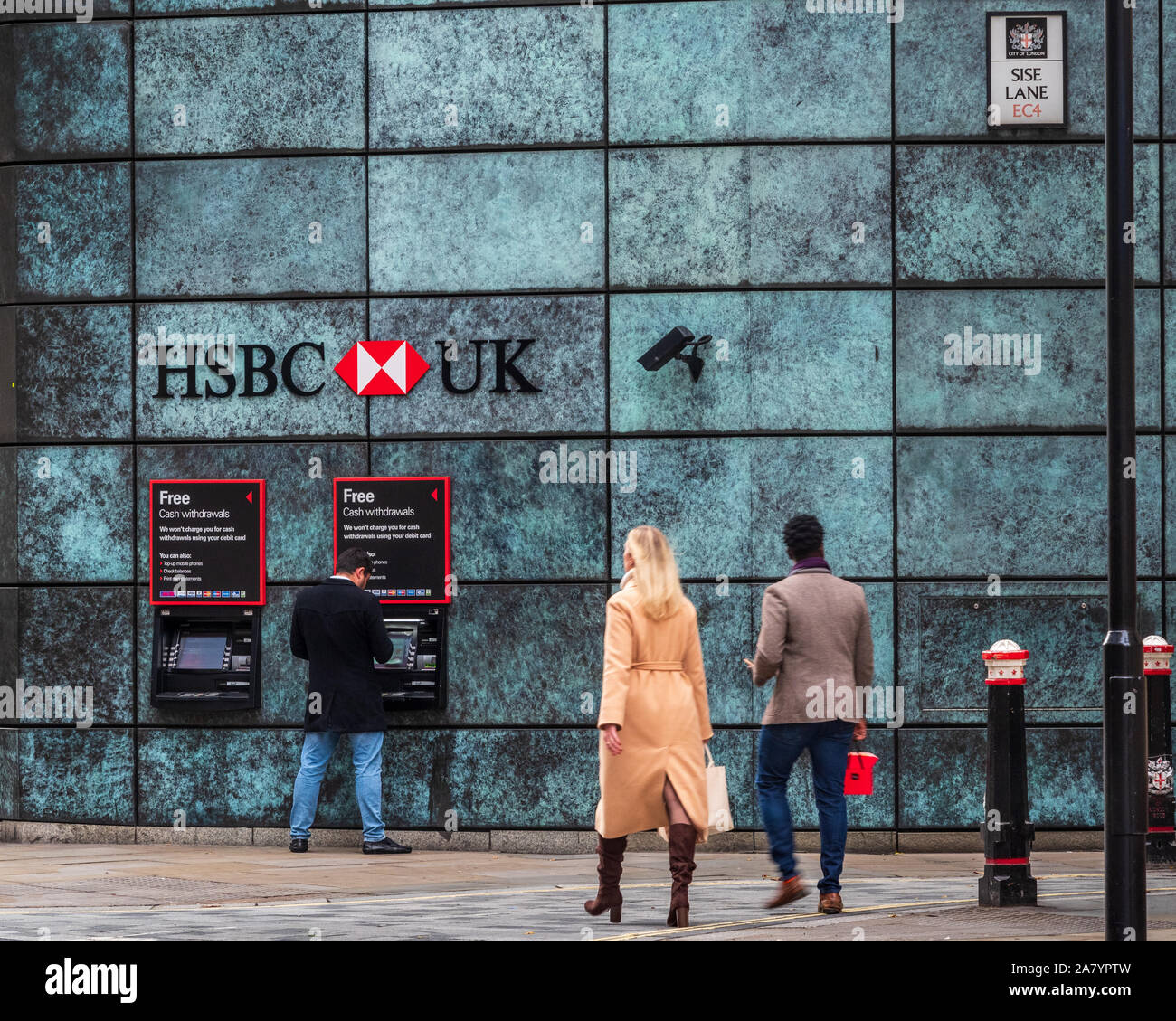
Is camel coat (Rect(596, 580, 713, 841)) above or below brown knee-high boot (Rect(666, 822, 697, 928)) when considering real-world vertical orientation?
above

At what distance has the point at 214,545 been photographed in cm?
1143

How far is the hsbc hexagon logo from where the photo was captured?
1130 centimetres

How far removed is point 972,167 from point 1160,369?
1806 mm

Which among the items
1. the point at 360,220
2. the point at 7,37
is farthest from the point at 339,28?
the point at 7,37

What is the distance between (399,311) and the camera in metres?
11.3

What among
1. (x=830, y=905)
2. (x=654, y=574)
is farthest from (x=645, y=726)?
(x=830, y=905)

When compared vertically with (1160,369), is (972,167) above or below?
above

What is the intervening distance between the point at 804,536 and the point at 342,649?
357cm

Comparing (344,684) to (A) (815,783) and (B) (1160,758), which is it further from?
(B) (1160,758)

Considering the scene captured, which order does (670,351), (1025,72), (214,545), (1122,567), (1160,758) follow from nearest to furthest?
(1122,567) < (1160,758) < (670,351) < (1025,72) < (214,545)

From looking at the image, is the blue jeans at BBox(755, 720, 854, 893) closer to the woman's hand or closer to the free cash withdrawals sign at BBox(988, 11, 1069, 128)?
the woman's hand

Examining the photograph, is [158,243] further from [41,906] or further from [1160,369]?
[1160,369]

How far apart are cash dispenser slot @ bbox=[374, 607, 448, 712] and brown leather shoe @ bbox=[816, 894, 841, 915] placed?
3850 millimetres

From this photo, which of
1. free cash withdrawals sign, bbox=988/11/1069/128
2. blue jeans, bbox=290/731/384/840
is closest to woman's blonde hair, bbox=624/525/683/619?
blue jeans, bbox=290/731/384/840
